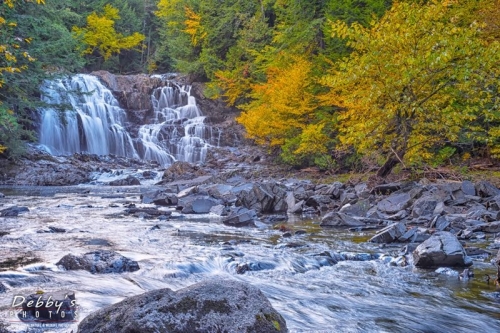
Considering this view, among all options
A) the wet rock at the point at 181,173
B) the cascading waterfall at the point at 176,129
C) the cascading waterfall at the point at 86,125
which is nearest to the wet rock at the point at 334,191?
the wet rock at the point at 181,173

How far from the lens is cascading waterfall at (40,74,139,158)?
2675 cm

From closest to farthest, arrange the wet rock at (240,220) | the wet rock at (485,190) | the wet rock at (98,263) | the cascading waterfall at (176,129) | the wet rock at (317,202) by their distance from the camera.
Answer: the wet rock at (98,263)
the wet rock at (240,220)
the wet rock at (485,190)
the wet rock at (317,202)
the cascading waterfall at (176,129)

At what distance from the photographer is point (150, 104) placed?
3341 cm

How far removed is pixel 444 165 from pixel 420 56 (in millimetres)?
6460

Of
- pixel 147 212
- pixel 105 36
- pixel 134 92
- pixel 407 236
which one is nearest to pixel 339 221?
pixel 407 236

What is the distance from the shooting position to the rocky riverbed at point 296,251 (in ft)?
14.6

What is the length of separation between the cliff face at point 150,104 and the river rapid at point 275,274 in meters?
22.1

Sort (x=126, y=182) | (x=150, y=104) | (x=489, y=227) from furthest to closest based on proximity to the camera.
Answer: (x=150, y=104) → (x=126, y=182) → (x=489, y=227)

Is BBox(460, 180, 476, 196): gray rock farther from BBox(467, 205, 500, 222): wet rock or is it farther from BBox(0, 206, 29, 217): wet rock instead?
BBox(0, 206, 29, 217): wet rock

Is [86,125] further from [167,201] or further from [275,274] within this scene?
[275,274]

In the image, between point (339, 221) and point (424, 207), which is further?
point (424, 207)

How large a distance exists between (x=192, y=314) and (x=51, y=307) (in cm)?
130

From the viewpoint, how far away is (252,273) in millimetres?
5773

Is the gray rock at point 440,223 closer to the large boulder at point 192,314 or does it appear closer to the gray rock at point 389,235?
the gray rock at point 389,235
